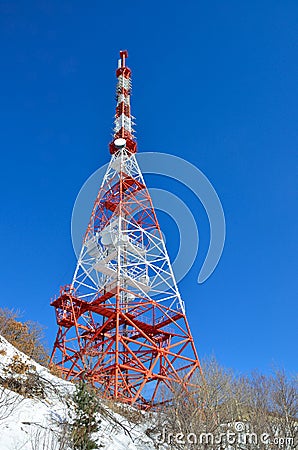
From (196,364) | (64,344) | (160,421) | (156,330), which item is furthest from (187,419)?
(64,344)

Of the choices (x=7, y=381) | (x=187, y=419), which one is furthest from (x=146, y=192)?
(x=7, y=381)

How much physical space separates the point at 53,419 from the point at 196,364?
1392 centimetres

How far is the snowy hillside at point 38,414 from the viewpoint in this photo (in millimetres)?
10055

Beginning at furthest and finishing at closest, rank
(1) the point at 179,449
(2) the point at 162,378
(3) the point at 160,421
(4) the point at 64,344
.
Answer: (4) the point at 64,344
(2) the point at 162,378
(3) the point at 160,421
(1) the point at 179,449

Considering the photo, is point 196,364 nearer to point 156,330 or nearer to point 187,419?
point 156,330

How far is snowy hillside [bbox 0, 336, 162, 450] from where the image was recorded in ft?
33.0

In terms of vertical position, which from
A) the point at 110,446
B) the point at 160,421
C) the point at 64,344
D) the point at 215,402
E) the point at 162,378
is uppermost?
the point at 64,344

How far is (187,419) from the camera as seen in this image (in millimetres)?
16078

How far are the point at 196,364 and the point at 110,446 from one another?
12.9m

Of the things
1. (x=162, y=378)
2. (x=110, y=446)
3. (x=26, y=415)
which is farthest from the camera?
(x=162, y=378)

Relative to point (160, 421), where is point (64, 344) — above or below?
above

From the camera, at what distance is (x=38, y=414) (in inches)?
451

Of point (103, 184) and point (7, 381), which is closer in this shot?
point (7, 381)

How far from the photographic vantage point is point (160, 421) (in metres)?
16.0
